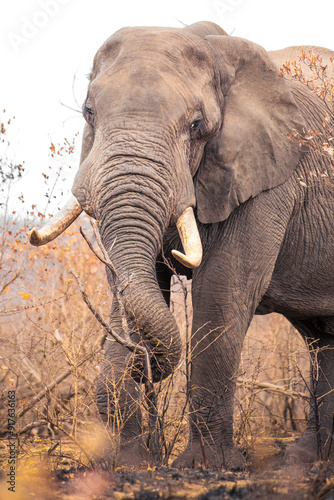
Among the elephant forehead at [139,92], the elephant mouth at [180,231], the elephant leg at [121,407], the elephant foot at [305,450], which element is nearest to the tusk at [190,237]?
the elephant mouth at [180,231]

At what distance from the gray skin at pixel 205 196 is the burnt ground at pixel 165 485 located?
0.59 meters

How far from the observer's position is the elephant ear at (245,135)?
5320 millimetres

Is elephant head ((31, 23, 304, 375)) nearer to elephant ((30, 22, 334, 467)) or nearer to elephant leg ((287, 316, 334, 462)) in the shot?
elephant ((30, 22, 334, 467))

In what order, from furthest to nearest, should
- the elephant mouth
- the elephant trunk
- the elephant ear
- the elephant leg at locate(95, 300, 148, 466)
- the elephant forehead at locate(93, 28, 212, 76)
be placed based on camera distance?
the elephant ear → the elephant forehead at locate(93, 28, 212, 76) → the elephant leg at locate(95, 300, 148, 466) → the elephant mouth → the elephant trunk

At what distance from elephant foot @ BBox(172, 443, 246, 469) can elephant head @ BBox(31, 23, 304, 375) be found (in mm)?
958

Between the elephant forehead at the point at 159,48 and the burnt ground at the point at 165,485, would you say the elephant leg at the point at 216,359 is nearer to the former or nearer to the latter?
the burnt ground at the point at 165,485

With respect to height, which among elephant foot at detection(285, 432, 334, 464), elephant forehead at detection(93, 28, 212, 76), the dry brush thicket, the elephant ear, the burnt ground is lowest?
elephant foot at detection(285, 432, 334, 464)

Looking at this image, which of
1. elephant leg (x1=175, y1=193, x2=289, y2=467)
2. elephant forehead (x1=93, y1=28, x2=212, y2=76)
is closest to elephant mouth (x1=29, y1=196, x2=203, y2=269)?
elephant leg (x1=175, y1=193, x2=289, y2=467)

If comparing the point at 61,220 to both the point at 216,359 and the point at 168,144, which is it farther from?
the point at 216,359

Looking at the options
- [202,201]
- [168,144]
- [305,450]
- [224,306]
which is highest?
[168,144]

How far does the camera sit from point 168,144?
485 cm

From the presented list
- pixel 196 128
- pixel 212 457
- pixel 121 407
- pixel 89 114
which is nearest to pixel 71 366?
pixel 121 407

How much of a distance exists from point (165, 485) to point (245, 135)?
2.77m

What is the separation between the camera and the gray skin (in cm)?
466
